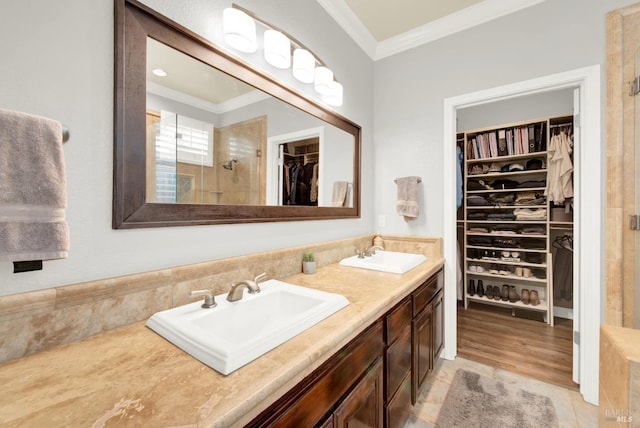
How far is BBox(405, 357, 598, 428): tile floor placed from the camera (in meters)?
1.49

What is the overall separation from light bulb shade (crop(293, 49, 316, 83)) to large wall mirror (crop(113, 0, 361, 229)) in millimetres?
117

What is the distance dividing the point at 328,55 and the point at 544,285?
10.7ft

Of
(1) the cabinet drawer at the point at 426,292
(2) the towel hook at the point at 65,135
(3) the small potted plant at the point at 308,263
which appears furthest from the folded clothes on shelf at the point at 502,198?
(2) the towel hook at the point at 65,135

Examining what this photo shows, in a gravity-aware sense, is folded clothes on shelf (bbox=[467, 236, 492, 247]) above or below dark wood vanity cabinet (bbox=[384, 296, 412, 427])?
above

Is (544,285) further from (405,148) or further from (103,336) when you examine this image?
(103,336)

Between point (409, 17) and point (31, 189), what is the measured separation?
8.14 feet

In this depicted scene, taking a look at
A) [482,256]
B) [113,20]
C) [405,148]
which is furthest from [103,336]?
[482,256]

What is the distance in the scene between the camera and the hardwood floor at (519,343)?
196 centimetres

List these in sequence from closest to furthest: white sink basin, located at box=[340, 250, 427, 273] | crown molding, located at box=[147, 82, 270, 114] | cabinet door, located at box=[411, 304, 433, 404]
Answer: crown molding, located at box=[147, 82, 270, 114]
cabinet door, located at box=[411, 304, 433, 404]
white sink basin, located at box=[340, 250, 427, 273]

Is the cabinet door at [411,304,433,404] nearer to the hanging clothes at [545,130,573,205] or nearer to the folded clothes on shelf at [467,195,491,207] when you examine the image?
the folded clothes on shelf at [467,195,491,207]

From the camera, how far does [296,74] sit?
153 cm

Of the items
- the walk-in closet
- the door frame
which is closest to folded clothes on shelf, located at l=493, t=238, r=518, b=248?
the walk-in closet

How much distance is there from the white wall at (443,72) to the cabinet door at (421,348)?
2.63 feet

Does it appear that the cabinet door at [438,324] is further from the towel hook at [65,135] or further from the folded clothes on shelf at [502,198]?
the towel hook at [65,135]
